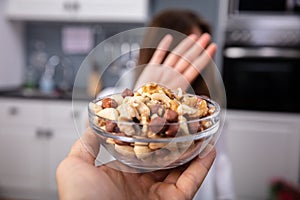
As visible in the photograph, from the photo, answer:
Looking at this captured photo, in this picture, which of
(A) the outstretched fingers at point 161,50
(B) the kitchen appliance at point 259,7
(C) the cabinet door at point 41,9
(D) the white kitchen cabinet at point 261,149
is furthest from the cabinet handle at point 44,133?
(A) the outstretched fingers at point 161,50

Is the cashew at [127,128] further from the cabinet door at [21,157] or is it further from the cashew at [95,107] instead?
the cabinet door at [21,157]

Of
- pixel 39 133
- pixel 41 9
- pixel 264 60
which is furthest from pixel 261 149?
pixel 41 9

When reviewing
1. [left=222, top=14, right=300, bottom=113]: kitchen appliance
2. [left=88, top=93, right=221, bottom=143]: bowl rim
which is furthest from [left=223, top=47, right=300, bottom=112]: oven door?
[left=88, top=93, right=221, bottom=143]: bowl rim

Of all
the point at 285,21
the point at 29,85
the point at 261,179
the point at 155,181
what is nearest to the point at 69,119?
the point at 29,85

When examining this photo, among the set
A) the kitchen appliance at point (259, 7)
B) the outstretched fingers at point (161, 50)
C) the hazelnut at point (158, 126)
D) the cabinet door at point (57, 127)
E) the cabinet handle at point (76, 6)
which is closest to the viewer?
the hazelnut at point (158, 126)

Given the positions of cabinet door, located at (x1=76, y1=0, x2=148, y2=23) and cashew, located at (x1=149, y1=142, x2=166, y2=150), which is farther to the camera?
cabinet door, located at (x1=76, y1=0, x2=148, y2=23)

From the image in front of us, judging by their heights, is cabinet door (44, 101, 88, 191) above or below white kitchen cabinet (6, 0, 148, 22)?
below

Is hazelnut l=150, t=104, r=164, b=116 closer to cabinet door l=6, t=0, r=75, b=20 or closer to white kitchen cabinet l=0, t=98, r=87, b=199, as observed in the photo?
white kitchen cabinet l=0, t=98, r=87, b=199
